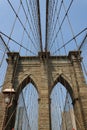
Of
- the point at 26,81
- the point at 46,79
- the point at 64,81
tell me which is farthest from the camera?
the point at 26,81

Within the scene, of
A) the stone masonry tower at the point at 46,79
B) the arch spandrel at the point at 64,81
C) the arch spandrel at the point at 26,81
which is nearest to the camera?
the stone masonry tower at the point at 46,79

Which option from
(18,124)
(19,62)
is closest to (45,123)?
(19,62)

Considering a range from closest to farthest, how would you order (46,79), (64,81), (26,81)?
(46,79), (64,81), (26,81)

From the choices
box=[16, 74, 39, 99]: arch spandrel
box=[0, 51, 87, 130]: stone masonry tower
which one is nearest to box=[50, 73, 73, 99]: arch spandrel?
box=[0, 51, 87, 130]: stone masonry tower

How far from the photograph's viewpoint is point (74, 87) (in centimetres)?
982

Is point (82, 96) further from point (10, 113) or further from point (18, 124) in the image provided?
point (18, 124)

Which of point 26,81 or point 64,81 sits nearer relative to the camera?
point 64,81

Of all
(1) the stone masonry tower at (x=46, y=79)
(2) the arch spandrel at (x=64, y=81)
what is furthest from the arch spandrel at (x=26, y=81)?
(2) the arch spandrel at (x=64, y=81)

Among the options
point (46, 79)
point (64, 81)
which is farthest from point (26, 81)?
point (64, 81)

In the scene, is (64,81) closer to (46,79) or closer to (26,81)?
(46,79)

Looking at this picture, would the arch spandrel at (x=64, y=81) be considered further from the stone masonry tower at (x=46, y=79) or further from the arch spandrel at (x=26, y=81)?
the arch spandrel at (x=26, y=81)

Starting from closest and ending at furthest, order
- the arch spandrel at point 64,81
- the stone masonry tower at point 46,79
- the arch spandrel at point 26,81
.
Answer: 1. the stone masonry tower at point 46,79
2. the arch spandrel at point 64,81
3. the arch spandrel at point 26,81

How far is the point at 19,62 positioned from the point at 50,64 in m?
2.14

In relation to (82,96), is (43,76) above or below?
above
